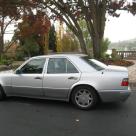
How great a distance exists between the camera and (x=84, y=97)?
7.98 m

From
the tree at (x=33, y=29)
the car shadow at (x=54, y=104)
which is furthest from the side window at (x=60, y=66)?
the tree at (x=33, y=29)

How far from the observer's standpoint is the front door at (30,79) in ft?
27.9

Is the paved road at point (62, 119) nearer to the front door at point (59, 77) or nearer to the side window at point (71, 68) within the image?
the front door at point (59, 77)

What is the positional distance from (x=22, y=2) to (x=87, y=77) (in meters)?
11.8

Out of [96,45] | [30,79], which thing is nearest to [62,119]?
[30,79]

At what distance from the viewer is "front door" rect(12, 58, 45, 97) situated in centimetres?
849

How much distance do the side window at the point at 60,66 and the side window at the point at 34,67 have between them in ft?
0.81

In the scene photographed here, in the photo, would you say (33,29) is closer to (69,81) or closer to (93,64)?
(93,64)

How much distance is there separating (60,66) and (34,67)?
0.78 meters

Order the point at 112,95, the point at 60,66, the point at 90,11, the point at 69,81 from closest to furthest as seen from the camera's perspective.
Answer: the point at 112,95, the point at 69,81, the point at 60,66, the point at 90,11

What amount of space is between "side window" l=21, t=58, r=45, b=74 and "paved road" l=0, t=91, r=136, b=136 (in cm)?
88

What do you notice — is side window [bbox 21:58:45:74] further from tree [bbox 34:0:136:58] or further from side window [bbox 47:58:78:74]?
tree [bbox 34:0:136:58]

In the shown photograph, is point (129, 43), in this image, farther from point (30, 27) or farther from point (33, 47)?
point (30, 27)

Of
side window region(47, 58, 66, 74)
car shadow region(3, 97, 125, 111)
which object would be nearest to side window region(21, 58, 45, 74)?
side window region(47, 58, 66, 74)
